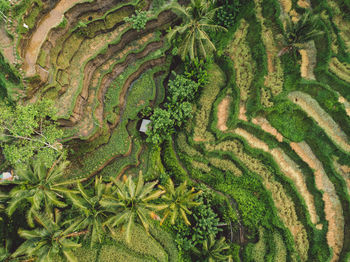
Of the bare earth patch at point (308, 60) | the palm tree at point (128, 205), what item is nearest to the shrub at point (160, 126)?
the palm tree at point (128, 205)

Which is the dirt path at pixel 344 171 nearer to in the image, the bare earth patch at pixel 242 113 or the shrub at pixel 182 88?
the bare earth patch at pixel 242 113

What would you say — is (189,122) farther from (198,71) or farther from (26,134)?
(26,134)

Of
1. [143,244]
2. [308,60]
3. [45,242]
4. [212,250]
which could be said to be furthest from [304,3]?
[45,242]

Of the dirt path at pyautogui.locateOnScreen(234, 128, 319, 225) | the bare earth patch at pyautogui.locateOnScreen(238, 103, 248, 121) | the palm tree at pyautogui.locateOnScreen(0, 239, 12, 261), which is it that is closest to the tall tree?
the palm tree at pyautogui.locateOnScreen(0, 239, 12, 261)

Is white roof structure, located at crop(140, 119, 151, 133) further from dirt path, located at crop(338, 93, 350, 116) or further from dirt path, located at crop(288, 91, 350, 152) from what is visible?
dirt path, located at crop(338, 93, 350, 116)

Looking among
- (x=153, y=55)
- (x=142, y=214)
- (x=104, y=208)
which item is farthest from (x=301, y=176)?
(x=153, y=55)

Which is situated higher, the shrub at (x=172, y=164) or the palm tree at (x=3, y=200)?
the shrub at (x=172, y=164)
